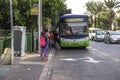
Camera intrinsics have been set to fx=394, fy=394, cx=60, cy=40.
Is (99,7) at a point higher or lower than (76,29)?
higher

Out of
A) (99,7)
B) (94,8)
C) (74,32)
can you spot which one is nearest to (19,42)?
(74,32)

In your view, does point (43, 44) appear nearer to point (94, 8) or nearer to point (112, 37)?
point (112, 37)

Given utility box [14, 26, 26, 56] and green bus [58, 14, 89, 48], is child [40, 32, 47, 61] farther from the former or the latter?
green bus [58, 14, 89, 48]

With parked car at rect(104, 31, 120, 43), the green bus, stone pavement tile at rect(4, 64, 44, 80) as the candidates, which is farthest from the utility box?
parked car at rect(104, 31, 120, 43)


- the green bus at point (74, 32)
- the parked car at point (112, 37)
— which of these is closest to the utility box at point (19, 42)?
the green bus at point (74, 32)

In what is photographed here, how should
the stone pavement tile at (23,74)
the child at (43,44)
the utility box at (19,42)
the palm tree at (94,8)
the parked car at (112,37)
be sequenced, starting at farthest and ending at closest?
1. the palm tree at (94,8)
2. the parked car at (112,37)
3. the utility box at (19,42)
4. the child at (43,44)
5. the stone pavement tile at (23,74)

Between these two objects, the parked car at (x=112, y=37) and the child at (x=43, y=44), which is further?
the parked car at (x=112, y=37)

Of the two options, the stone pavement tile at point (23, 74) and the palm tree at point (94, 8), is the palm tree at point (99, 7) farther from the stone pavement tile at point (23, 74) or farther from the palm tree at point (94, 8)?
the stone pavement tile at point (23, 74)

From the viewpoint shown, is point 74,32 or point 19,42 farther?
point 74,32

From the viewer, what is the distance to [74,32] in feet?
105

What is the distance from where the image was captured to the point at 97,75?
574 inches

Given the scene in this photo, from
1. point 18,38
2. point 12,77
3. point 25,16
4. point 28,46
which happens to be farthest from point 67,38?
point 12,77

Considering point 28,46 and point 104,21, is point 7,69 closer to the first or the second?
point 28,46

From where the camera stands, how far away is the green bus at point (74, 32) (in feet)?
104
